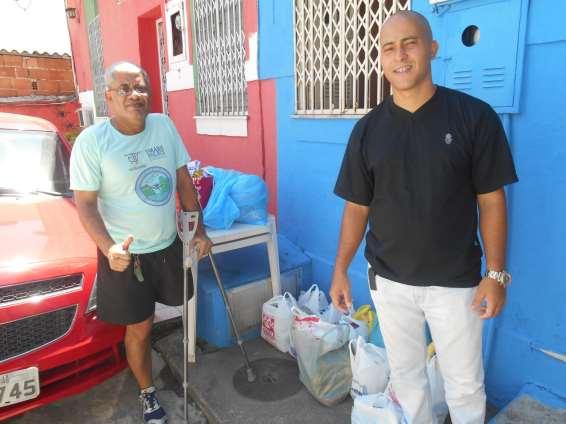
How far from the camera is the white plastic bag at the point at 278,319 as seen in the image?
3248 millimetres

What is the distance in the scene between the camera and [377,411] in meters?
2.23

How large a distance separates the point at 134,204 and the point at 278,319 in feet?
4.84

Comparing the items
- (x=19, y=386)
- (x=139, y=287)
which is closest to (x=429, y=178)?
(x=139, y=287)

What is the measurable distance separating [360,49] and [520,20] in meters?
1.24

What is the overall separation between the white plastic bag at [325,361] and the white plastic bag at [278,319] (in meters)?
0.39

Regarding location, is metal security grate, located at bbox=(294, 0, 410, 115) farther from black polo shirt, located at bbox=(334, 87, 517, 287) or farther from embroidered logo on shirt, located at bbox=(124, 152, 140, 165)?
embroidered logo on shirt, located at bbox=(124, 152, 140, 165)

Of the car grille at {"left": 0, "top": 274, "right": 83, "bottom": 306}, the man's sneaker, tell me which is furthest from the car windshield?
the man's sneaker

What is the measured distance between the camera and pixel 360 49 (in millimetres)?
3174

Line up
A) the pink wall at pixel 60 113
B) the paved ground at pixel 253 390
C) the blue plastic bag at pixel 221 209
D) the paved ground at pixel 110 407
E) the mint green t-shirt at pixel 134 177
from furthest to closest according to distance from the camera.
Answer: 1. the pink wall at pixel 60 113
2. the blue plastic bag at pixel 221 209
3. the paved ground at pixel 110 407
4. the paved ground at pixel 253 390
5. the mint green t-shirt at pixel 134 177

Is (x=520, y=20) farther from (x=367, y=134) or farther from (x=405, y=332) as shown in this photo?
(x=405, y=332)

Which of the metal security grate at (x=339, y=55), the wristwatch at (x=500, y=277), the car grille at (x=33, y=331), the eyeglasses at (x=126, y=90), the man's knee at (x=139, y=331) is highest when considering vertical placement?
the metal security grate at (x=339, y=55)

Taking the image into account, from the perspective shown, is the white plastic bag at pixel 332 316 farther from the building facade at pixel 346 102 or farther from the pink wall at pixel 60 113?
the pink wall at pixel 60 113

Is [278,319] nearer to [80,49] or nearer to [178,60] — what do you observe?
[178,60]

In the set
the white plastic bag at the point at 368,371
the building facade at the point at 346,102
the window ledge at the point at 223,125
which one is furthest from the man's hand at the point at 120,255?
the window ledge at the point at 223,125
